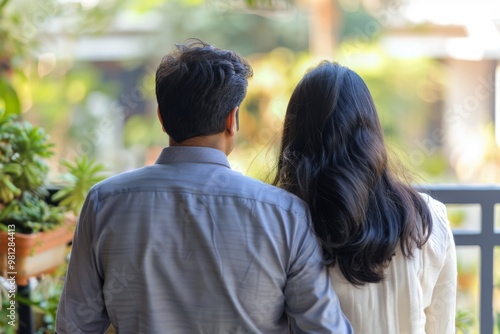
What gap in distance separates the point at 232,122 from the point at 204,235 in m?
0.19

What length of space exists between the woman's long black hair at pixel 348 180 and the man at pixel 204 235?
0.06 metres

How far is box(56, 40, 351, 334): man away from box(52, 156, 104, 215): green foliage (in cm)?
78

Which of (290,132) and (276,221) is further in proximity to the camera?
(290,132)

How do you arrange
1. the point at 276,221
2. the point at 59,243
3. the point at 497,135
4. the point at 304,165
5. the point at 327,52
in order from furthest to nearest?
the point at 497,135, the point at 327,52, the point at 59,243, the point at 304,165, the point at 276,221

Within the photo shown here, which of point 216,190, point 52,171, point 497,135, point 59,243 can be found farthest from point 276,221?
point 497,135

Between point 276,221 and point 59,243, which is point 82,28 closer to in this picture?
point 59,243

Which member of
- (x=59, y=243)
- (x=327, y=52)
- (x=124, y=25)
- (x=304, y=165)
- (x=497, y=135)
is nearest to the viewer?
(x=304, y=165)

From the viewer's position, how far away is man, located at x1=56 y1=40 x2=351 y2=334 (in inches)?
43.8

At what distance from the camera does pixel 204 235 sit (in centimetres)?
111

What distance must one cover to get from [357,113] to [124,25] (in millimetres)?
6811

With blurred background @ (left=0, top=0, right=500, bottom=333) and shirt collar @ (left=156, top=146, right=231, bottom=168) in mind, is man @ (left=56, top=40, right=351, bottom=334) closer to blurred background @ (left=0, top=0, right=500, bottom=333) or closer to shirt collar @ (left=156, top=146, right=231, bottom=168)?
shirt collar @ (left=156, top=146, right=231, bottom=168)

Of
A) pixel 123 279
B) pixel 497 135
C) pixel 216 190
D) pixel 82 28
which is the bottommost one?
pixel 497 135

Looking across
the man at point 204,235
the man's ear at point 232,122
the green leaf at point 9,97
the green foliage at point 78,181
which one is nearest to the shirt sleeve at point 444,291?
the man at point 204,235

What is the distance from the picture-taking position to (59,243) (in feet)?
6.33
